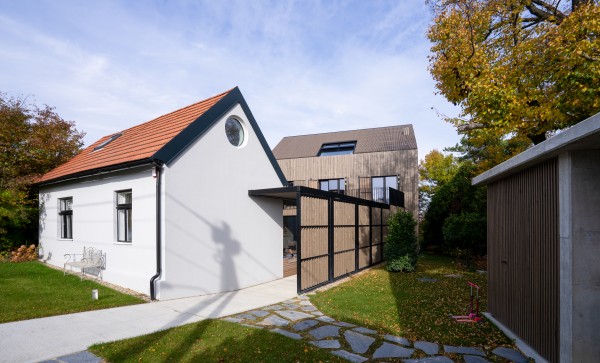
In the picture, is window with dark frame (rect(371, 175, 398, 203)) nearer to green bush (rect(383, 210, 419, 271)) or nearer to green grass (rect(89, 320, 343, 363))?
green bush (rect(383, 210, 419, 271))

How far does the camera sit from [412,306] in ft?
26.7

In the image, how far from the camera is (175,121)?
429 inches

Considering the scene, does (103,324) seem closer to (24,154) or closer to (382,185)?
(24,154)

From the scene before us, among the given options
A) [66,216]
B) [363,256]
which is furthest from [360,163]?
[66,216]

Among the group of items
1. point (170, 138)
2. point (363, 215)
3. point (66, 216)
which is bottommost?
point (363, 215)

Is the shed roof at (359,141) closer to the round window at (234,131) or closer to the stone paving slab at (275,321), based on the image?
the round window at (234,131)

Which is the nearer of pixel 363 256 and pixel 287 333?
pixel 287 333

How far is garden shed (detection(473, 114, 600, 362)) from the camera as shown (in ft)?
12.7

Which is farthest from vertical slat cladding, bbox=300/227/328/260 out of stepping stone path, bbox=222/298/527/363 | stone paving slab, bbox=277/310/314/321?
stepping stone path, bbox=222/298/527/363

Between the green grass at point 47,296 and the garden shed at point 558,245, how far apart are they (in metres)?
7.68

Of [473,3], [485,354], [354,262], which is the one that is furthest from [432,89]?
[485,354]

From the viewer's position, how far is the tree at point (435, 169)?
114 ft

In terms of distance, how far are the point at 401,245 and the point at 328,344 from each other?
9.12 metres

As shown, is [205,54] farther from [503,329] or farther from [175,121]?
[503,329]
